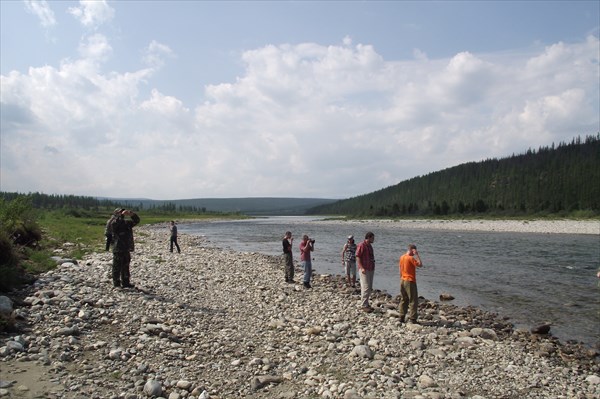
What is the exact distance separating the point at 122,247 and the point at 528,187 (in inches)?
6478

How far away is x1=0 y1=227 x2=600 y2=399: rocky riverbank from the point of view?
25.8 ft

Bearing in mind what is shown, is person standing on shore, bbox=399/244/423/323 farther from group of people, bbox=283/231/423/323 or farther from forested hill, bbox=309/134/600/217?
forested hill, bbox=309/134/600/217

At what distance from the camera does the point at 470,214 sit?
429ft

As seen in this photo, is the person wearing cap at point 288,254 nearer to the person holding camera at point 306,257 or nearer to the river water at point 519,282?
the person holding camera at point 306,257

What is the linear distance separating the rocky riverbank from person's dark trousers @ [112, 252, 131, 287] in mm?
497

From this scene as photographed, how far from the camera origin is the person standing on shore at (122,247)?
555 inches

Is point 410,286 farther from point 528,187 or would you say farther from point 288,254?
point 528,187

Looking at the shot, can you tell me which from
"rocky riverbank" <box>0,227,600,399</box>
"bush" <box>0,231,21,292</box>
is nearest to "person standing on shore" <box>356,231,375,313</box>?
"rocky riverbank" <box>0,227,600,399</box>

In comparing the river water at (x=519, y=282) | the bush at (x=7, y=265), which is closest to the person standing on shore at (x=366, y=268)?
the river water at (x=519, y=282)

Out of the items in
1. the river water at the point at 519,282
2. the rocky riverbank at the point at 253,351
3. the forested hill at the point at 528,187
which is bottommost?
the river water at the point at 519,282

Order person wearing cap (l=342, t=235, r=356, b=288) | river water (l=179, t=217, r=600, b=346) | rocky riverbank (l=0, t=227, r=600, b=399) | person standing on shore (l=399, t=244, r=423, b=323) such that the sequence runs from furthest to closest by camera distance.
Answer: person wearing cap (l=342, t=235, r=356, b=288)
river water (l=179, t=217, r=600, b=346)
person standing on shore (l=399, t=244, r=423, b=323)
rocky riverbank (l=0, t=227, r=600, b=399)

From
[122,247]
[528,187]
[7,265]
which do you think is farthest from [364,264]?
[528,187]

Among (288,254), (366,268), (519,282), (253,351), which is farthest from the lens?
(519,282)

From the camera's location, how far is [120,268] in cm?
1428
